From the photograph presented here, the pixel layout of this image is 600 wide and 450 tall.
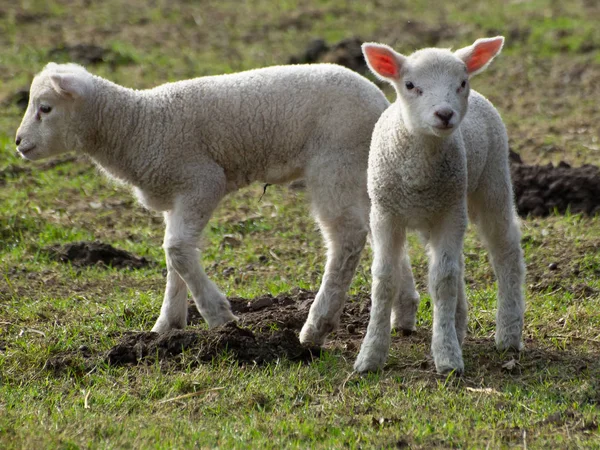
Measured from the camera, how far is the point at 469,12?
16828 mm

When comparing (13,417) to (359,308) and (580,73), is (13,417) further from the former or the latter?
(580,73)

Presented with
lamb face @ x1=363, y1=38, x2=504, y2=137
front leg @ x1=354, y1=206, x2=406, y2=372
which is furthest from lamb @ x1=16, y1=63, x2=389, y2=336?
lamb face @ x1=363, y1=38, x2=504, y2=137

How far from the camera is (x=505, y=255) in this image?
6414mm

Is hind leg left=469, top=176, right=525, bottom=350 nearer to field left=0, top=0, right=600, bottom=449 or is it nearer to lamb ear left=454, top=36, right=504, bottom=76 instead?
field left=0, top=0, right=600, bottom=449

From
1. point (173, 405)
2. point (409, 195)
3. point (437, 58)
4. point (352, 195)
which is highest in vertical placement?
point (437, 58)

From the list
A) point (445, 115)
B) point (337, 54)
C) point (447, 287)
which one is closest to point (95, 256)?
point (447, 287)

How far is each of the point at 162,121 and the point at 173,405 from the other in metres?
2.17

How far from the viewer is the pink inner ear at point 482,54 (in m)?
5.99

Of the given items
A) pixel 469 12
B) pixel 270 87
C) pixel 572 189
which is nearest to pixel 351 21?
pixel 469 12

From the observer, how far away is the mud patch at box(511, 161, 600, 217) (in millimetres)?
9258

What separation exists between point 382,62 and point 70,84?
2240mm

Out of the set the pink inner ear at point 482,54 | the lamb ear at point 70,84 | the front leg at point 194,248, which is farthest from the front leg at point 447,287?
the lamb ear at point 70,84

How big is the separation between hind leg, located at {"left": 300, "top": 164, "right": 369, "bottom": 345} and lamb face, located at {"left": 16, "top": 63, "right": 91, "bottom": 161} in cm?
168

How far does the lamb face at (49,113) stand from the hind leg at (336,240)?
5.52ft
